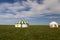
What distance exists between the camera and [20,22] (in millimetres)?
98562

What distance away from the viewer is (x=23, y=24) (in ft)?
329

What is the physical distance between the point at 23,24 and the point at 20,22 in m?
2.87

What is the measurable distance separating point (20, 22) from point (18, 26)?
3.60 metres

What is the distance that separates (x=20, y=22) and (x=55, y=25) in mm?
21756

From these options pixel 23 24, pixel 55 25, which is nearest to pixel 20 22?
pixel 23 24

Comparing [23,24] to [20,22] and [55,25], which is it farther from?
[55,25]

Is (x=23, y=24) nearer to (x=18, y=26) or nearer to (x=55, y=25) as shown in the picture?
(x=18, y=26)

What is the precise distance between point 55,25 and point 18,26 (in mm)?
23421

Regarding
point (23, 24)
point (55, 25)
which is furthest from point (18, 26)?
point (55, 25)

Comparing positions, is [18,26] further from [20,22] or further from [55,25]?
[55,25]

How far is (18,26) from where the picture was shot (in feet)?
330

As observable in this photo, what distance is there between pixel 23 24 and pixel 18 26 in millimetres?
3469
